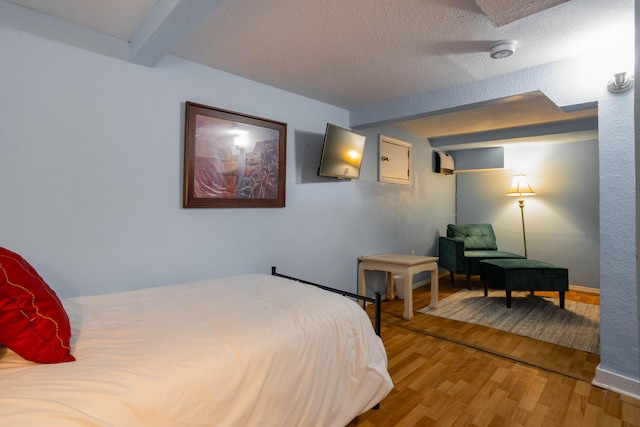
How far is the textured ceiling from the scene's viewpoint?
5.37 ft

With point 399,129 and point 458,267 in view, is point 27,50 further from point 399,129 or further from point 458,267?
point 458,267

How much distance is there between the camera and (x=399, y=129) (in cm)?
434

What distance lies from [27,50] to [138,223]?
1.09 m

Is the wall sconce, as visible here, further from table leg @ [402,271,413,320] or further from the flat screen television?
table leg @ [402,271,413,320]

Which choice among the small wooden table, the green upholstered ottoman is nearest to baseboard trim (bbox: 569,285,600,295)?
the green upholstered ottoman

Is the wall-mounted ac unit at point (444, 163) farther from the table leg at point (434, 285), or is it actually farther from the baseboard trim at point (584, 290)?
the baseboard trim at point (584, 290)

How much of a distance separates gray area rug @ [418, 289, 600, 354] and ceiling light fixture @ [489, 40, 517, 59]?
245 centimetres

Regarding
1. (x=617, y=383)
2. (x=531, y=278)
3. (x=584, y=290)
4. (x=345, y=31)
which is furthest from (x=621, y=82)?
(x=584, y=290)

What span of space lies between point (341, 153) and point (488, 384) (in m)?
2.26

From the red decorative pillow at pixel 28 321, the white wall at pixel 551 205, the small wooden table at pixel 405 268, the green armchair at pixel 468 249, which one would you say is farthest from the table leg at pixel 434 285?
the red decorative pillow at pixel 28 321

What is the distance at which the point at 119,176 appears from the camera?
1978mm

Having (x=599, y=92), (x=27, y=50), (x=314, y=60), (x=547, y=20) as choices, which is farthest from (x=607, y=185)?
(x=27, y=50)

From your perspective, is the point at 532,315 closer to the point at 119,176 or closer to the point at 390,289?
the point at 390,289

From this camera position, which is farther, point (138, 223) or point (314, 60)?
point (314, 60)
